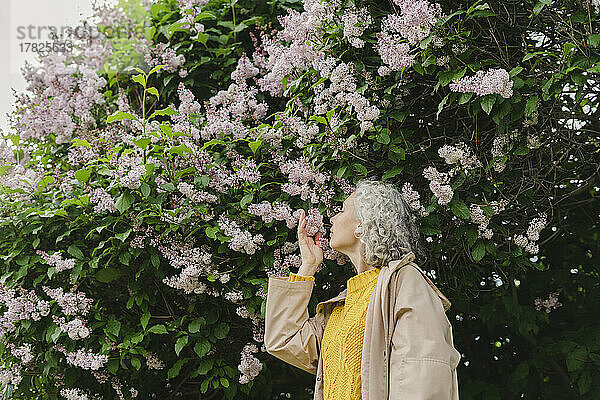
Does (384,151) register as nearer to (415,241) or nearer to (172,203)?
(415,241)

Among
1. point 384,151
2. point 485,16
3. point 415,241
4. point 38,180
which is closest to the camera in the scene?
point 415,241

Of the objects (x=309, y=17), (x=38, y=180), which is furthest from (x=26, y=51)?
(x=309, y=17)

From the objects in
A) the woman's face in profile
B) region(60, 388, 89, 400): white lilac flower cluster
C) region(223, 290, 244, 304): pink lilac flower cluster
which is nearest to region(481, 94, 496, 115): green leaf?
the woman's face in profile

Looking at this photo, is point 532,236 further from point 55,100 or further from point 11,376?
point 55,100

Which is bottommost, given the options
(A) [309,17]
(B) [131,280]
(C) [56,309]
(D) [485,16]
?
(C) [56,309]

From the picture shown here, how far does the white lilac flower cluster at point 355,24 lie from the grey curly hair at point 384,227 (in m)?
0.68

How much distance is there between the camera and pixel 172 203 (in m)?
2.80

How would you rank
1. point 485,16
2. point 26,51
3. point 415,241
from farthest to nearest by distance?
point 26,51 < point 485,16 < point 415,241

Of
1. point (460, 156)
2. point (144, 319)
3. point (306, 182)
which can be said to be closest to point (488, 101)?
point (460, 156)

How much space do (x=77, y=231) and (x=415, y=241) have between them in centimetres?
163

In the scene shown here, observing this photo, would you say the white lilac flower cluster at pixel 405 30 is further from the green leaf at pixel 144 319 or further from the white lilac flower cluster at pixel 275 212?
the green leaf at pixel 144 319

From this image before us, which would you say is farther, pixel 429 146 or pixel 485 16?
pixel 429 146

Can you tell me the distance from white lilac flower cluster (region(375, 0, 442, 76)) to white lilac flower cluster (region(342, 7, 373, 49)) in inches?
3.0

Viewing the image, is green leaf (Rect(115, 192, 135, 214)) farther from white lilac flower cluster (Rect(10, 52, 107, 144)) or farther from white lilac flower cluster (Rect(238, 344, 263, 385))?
white lilac flower cluster (Rect(10, 52, 107, 144))
